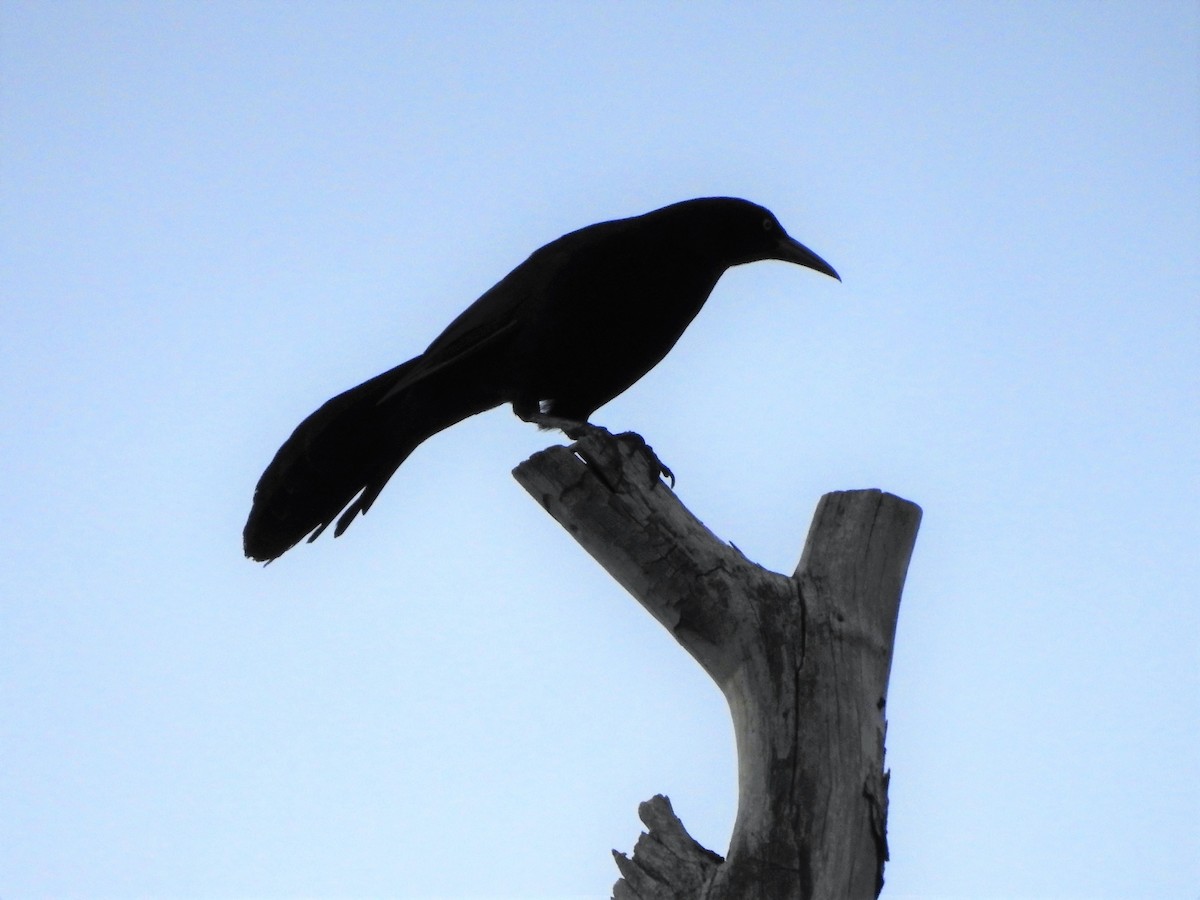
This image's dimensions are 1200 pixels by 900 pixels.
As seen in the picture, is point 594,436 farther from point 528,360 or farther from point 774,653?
point 528,360

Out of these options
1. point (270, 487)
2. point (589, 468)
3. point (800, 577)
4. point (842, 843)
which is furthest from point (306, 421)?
point (842, 843)

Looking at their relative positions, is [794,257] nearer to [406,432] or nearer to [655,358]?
[655,358]

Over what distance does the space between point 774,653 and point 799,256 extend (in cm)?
245

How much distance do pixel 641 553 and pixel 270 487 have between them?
154cm

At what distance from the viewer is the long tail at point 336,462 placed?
12.5ft

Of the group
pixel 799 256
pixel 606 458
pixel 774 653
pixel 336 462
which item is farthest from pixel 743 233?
pixel 774 653

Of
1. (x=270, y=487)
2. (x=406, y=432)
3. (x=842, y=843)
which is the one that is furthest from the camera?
(x=406, y=432)

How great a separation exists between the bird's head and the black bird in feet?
0.13

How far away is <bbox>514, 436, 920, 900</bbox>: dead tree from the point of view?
7.94 feet

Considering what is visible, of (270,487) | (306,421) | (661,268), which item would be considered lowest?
(270,487)

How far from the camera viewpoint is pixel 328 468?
3.93 m

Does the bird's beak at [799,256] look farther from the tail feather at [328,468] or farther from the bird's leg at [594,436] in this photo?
the tail feather at [328,468]

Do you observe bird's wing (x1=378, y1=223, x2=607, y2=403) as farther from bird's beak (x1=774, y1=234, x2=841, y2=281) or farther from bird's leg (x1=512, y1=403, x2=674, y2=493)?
bird's beak (x1=774, y1=234, x2=841, y2=281)

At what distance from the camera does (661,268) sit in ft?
13.8
